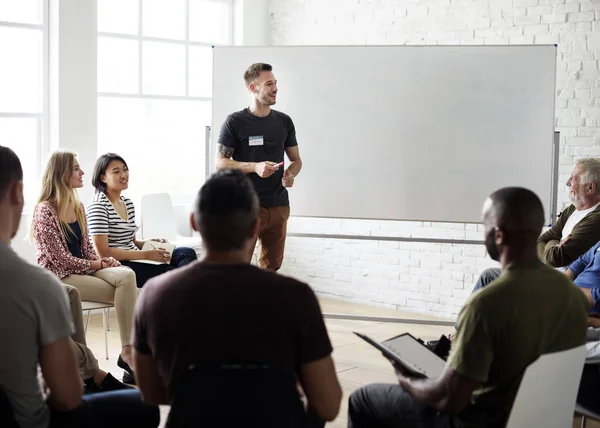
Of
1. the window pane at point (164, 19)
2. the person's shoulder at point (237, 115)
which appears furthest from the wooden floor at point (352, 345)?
the window pane at point (164, 19)

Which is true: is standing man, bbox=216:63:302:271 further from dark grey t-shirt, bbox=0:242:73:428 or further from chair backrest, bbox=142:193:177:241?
dark grey t-shirt, bbox=0:242:73:428

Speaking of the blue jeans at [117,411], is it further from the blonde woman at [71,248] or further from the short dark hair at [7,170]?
the blonde woman at [71,248]

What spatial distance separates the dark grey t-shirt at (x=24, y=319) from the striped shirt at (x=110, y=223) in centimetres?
256

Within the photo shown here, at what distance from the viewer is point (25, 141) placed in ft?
18.3

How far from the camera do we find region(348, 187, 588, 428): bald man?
1993mm

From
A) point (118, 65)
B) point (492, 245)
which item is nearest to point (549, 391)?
point (492, 245)

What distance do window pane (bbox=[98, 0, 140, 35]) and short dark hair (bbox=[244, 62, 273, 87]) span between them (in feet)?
5.47

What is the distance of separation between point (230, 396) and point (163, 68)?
526 cm

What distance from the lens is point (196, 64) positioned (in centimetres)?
675

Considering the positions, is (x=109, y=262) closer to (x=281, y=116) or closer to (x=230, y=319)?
(x=281, y=116)

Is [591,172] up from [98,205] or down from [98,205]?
A: up

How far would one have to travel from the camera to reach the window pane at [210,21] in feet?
22.0

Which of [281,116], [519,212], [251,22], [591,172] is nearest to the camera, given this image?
[519,212]

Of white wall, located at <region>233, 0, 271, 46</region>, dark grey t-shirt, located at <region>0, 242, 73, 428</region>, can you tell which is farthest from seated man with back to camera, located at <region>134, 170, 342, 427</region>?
white wall, located at <region>233, 0, 271, 46</region>
